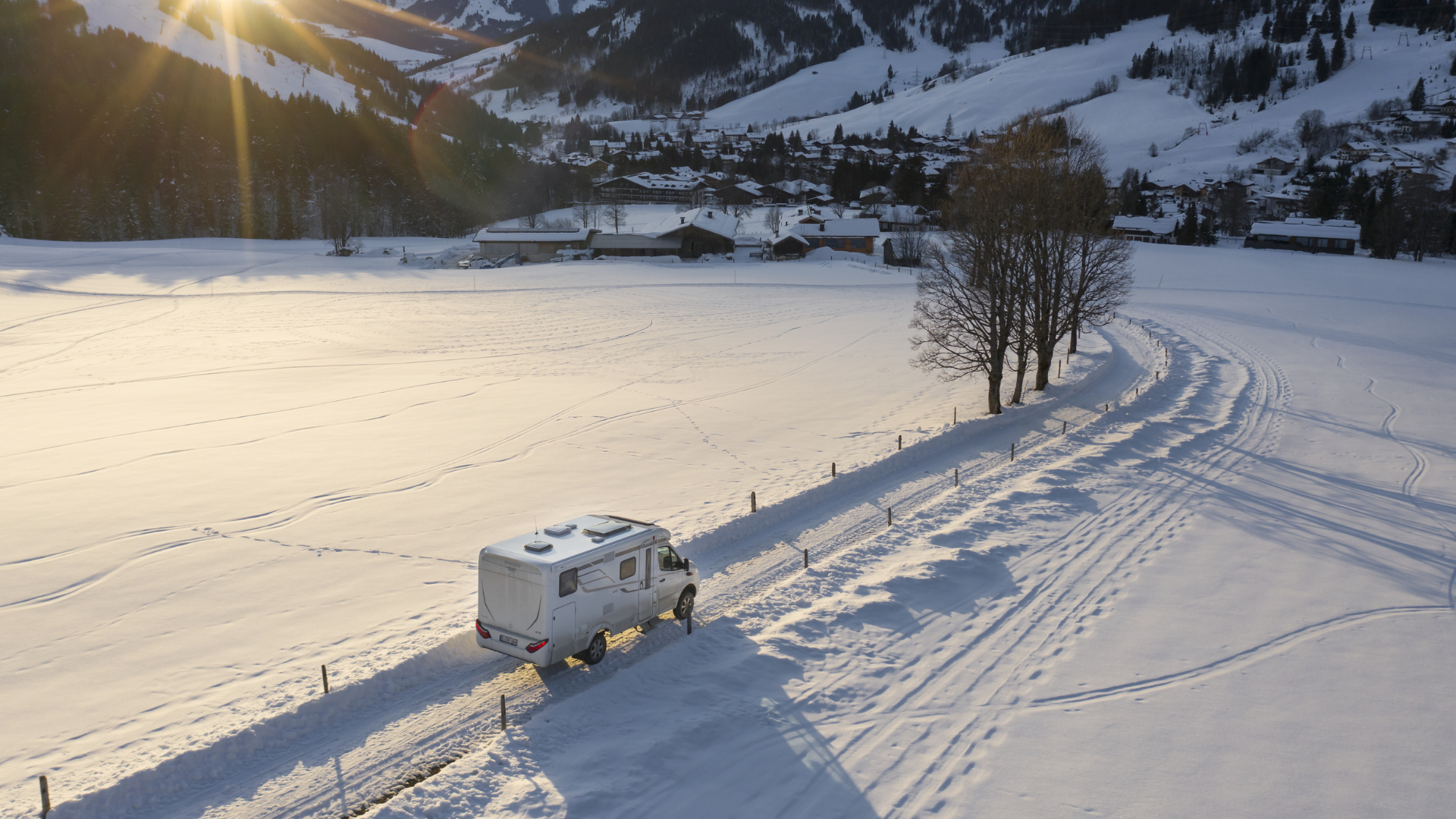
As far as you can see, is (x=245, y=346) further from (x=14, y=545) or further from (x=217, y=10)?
(x=217, y=10)

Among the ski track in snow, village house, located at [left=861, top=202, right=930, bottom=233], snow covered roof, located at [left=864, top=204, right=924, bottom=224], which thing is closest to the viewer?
the ski track in snow

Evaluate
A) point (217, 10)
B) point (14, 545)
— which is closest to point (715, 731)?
point (14, 545)

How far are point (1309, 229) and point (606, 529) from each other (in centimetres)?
10828

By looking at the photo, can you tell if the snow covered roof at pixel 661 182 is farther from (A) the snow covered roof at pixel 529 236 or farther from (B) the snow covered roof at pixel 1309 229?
(B) the snow covered roof at pixel 1309 229

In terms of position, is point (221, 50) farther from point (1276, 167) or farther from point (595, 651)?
point (1276, 167)

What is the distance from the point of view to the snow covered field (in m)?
9.60

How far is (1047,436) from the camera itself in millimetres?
25828

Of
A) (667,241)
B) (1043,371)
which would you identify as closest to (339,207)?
(667,241)

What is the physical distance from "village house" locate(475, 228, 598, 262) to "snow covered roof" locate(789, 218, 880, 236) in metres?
26.9

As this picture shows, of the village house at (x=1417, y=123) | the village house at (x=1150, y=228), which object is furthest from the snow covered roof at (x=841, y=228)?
the village house at (x=1417, y=123)

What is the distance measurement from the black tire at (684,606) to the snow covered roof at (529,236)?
80.7m

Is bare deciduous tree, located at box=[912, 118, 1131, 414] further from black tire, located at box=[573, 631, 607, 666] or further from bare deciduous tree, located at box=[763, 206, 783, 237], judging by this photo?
bare deciduous tree, located at box=[763, 206, 783, 237]

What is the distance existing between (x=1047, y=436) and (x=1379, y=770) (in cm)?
1634

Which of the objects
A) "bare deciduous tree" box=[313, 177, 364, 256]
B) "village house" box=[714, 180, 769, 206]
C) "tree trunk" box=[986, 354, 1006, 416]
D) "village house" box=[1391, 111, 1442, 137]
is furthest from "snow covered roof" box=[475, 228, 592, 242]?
"village house" box=[1391, 111, 1442, 137]
